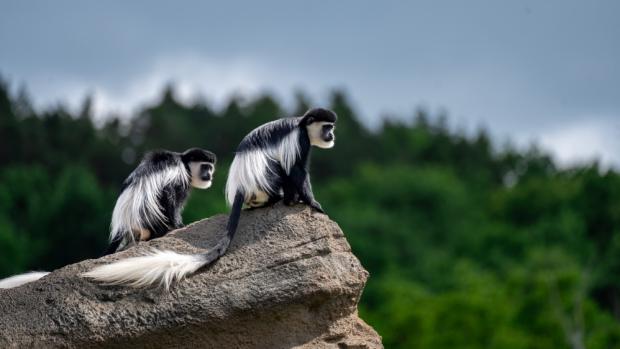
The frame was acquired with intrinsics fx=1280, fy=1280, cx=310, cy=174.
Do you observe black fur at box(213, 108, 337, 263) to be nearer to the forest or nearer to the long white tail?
the long white tail

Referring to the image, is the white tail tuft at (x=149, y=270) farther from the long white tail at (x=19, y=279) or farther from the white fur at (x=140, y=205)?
the white fur at (x=140, y=205)

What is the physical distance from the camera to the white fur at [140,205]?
9016 mm

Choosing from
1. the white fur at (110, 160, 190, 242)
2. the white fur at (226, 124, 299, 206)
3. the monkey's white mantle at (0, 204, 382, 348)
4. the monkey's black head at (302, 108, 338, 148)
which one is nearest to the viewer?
the monkey's white mantle at (0, 204, 382, 348)

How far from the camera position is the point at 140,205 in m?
9.02

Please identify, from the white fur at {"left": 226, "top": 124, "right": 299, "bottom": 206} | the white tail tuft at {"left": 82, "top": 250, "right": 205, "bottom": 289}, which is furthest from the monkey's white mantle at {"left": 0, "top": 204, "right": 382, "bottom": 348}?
the white fur at {"left": 226, "top": 124, "right": 299, "bottom": 206}

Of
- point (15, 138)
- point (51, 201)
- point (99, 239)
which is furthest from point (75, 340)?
point (15, 138)

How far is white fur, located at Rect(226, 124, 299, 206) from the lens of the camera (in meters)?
8.44

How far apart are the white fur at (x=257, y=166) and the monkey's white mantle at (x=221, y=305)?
46 centimetres

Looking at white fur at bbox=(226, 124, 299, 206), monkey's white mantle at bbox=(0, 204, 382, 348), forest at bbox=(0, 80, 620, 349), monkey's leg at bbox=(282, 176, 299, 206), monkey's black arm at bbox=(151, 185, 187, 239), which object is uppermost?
white fur at bbox=(226, 124, 299, 206)

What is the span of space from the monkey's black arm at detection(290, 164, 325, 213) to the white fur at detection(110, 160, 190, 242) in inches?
45.7

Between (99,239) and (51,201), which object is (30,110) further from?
(99,239)

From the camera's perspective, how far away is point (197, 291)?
787 centimetres

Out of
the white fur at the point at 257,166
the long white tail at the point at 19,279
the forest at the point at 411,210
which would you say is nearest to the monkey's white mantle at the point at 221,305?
the long white tail at the point at 19,279

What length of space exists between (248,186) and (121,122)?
1658 inches
